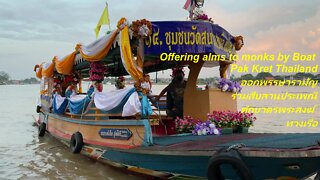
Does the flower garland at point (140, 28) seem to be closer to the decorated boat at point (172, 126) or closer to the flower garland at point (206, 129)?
the decorated boat at point (172, 126)

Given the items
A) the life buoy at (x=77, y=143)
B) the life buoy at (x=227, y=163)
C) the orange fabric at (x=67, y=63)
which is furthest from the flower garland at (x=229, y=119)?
the orange fabric at (x=67, y=63)

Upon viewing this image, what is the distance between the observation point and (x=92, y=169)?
796 cm

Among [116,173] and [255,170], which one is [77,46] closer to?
[116,173]

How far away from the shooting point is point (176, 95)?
7.80 metres

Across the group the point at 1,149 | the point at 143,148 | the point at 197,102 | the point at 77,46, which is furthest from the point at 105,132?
the point at 1,149

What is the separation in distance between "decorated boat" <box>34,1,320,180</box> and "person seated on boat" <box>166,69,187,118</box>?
0.71 ft

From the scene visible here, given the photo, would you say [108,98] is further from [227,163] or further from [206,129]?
[227,163]

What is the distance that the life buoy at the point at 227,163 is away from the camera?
4043mm

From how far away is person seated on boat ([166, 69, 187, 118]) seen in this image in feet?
25.5

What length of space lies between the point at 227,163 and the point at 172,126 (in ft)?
12.9

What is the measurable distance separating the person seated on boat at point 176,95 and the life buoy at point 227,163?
11.6 feet

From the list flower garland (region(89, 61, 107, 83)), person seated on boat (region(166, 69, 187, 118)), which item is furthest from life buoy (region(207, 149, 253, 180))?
flower garland (region(89, 61, 107, 83))

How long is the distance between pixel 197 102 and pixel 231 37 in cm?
163

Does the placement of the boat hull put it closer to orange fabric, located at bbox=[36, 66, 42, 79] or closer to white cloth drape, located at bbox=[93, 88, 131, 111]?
white cloth drape, located at bbox=[93, 88, 131, 111]
